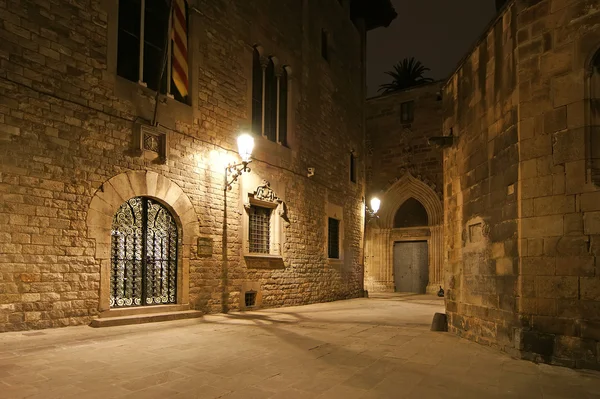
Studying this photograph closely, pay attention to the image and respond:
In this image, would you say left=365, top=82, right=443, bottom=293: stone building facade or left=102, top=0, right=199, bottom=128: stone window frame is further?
left=365, top=82, right=443, bottom=293: stone building facade

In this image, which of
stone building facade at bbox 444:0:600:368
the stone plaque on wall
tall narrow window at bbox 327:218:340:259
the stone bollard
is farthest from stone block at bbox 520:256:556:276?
tall narrow window at bbox 327:218:340:259

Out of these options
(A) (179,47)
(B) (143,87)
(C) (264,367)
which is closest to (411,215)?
(A) (179,47)

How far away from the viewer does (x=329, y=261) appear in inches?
487

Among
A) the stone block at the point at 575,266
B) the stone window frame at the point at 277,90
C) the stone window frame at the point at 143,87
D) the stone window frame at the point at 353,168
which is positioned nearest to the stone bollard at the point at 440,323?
the stone block at the point at 575,266

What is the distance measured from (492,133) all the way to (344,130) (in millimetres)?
8976

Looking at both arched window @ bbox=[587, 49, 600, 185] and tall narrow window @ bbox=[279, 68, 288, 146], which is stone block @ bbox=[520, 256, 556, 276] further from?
tall narrow window @ bbox=[279, 68, 288, 146]

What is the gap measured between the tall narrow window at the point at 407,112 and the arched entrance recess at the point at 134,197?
11994mm

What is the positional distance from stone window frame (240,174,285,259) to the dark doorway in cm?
859

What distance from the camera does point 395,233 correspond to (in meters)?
17.6

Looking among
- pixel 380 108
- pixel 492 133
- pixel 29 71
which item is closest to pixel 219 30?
pixel 29 71

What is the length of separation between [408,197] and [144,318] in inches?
501

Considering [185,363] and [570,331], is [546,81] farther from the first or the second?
[185,363]

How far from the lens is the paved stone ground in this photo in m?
3.35

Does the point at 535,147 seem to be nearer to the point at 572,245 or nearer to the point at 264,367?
the point at 572,245
